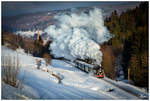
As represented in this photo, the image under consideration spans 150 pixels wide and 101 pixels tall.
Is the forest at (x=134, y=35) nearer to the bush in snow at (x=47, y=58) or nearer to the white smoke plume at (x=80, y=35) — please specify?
the white smoke plume at (x=80, y=35)

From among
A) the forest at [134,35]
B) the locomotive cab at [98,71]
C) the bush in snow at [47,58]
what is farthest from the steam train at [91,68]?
the bush in snow at [47,58]

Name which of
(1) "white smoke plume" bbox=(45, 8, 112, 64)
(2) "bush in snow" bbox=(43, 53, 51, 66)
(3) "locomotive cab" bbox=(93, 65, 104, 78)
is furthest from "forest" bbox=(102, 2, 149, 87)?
(2) "bush in snow" bbox=(43, 53, 51, 66)

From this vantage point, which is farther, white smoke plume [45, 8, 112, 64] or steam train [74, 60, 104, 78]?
white smoke plume [45, 8, 112, 64]

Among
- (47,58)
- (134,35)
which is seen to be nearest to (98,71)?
(134,35)

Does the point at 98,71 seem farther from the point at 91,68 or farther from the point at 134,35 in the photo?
the point at 134,35

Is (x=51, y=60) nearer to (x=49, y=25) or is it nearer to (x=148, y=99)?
(x=49, y=25)

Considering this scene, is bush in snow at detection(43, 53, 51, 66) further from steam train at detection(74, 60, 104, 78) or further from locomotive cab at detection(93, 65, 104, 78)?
locomotive cab at detection(93, 65, 104, 78)
